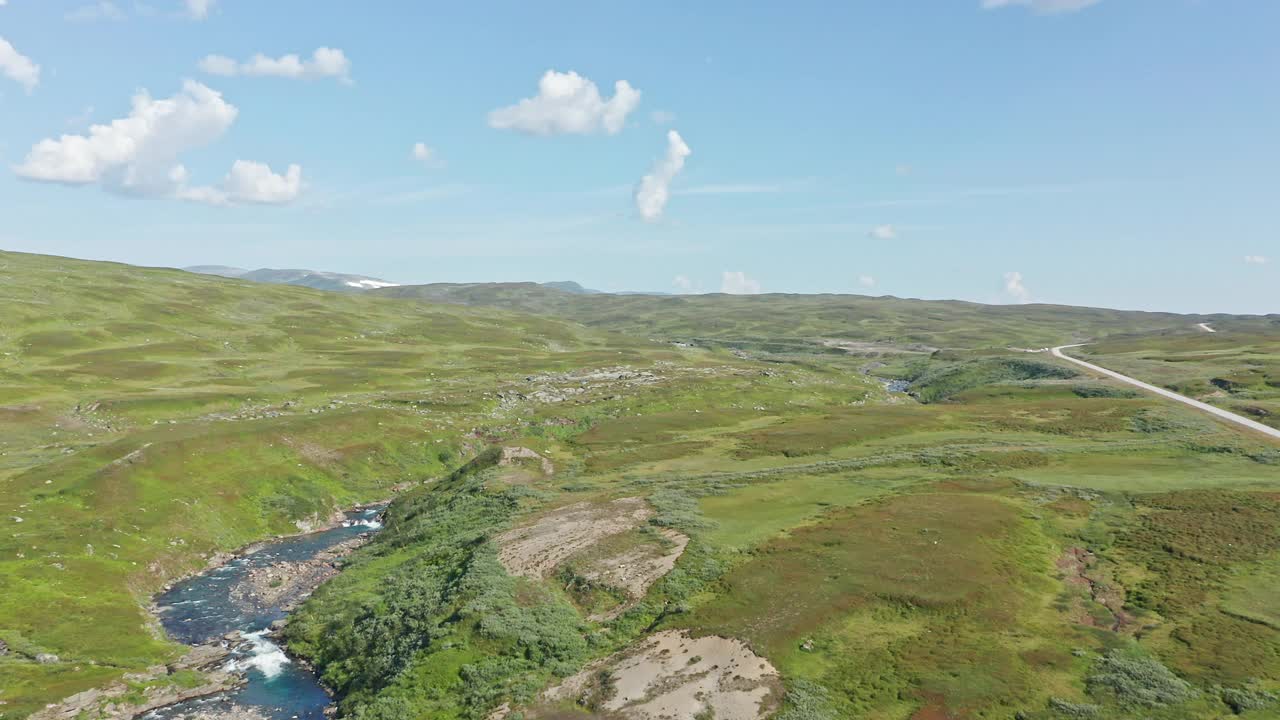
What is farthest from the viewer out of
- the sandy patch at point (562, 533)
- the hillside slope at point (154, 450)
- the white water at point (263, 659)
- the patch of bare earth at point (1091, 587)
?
the sandy patch at point (562, 533)

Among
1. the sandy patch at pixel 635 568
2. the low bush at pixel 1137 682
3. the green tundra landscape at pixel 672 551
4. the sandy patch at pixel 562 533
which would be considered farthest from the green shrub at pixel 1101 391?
the sandy patch at pixel 635 568

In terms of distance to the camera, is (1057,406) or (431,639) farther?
(1057,406)

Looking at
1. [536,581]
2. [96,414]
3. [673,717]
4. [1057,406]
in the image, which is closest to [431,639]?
[536,581]

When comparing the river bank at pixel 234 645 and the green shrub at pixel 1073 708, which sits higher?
the green shrub at pixel 1073 708

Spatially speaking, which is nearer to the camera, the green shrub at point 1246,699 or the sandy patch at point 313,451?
the green shrub at point 1246,699

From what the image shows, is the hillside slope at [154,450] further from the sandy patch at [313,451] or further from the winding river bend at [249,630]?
the winding river bend at [249,630]

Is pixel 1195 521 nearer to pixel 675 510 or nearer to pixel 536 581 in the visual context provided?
pixel 675 510

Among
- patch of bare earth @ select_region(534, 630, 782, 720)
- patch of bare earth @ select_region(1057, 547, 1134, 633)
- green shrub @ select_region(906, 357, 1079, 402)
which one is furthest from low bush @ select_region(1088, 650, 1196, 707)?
green shrub @ select_region(906, 357, 1079, 402)
